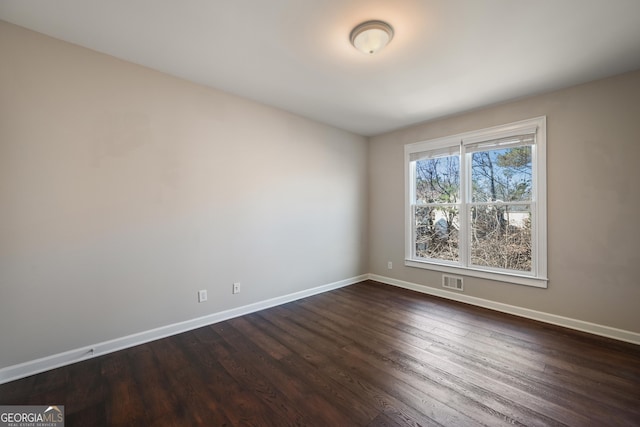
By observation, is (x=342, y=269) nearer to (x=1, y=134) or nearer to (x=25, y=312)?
(x=25, y=312)

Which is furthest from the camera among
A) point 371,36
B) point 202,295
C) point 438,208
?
point 438,208

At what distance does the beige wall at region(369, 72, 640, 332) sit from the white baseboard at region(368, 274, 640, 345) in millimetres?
54

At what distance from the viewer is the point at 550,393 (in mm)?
1805

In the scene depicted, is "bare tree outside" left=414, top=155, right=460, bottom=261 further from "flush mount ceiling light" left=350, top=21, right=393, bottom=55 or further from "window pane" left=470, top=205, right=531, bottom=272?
"flush mount ceiling light" left=350, top=21, right=393, bottom=55

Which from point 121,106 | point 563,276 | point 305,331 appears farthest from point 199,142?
point 563,276

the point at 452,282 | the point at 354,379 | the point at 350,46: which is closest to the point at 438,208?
the point at 452,282

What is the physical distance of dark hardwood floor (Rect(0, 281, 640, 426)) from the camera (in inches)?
63.5

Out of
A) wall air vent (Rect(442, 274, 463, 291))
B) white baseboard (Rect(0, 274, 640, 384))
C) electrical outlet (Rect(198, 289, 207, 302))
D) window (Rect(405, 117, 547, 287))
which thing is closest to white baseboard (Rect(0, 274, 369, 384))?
white baseboard (Rect(0, 274, 640, 384))

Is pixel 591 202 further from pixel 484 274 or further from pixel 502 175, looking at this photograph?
pixel 484 274

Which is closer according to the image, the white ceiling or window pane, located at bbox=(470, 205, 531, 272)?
the white ceiling

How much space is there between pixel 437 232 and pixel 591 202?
172cm

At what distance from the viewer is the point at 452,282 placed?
374cm

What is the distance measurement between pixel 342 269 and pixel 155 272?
9.04ft

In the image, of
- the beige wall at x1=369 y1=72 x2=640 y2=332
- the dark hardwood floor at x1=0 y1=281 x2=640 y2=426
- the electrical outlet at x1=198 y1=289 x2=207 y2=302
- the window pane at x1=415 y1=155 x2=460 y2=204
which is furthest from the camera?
the window pane at x1=415 y1=155 x2=460 y2=204
